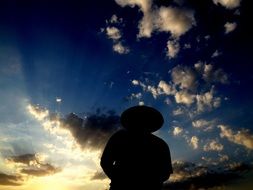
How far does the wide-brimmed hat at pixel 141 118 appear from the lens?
561 centimetres

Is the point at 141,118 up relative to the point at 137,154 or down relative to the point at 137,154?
up

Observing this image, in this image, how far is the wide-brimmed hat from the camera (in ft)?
18.4

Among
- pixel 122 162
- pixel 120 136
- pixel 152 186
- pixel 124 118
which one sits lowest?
pixel 152 186

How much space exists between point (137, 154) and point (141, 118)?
2.25 ft

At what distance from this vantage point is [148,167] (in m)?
5.41

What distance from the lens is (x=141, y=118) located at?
5605 mm

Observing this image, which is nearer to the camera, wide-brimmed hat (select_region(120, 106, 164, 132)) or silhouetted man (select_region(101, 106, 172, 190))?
silhouetted man (select_region(101, 106, 172, 190))

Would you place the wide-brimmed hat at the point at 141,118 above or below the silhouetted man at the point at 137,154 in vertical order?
above

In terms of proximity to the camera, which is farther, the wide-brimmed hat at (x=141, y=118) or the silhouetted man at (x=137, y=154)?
the wide-brimmed hat at (x=141, y=118)

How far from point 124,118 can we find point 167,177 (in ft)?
4.65

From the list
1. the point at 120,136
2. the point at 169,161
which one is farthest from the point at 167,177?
the point at 120,136

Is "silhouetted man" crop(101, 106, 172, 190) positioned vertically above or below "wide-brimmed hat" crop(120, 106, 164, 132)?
below

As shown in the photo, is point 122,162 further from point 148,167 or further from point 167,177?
point 167,177

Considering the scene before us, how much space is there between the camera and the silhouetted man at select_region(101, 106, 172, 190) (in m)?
5.28
